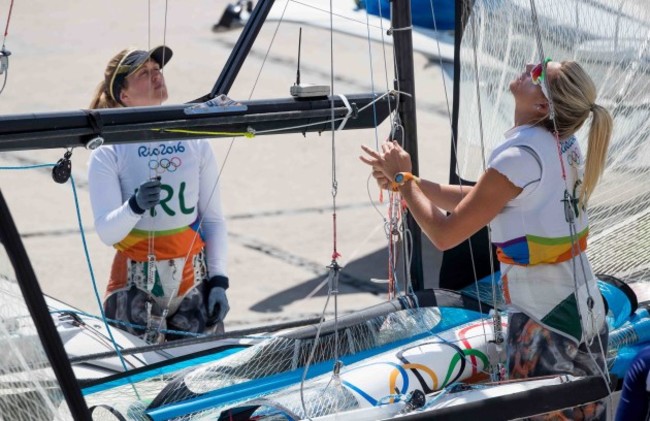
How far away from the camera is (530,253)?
2.82 m

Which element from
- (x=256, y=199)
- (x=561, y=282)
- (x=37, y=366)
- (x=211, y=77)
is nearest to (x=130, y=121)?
(x=37, y=366)

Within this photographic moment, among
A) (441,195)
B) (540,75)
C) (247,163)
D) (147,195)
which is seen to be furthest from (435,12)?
(540,75)

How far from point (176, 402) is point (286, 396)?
290 millimetres

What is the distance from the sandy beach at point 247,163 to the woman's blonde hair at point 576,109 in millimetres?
600

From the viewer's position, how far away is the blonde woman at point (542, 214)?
2.74 metres

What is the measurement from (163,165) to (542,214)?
1321 millimetres

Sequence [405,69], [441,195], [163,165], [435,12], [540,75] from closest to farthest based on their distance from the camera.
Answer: [540,75] < [441,195] < [405,69] < [163,165] < [435,12]

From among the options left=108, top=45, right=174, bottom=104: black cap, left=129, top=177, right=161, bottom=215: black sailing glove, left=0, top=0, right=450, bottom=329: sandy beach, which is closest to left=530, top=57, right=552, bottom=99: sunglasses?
left=0, top=0, right=450, bottom=329: sandy beach

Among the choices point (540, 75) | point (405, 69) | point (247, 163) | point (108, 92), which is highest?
point (247, 163)

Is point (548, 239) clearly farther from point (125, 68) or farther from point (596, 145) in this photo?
point (125, 68)

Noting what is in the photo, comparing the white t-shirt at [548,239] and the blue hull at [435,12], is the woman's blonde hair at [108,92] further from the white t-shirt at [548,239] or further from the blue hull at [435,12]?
the blue hull at [435,12]

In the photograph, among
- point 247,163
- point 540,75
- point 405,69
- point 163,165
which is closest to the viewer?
point 540,75

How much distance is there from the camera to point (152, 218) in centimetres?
371

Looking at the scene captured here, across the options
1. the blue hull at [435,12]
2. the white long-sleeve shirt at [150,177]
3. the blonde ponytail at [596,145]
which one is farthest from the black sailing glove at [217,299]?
the blue hull at [435,12]
